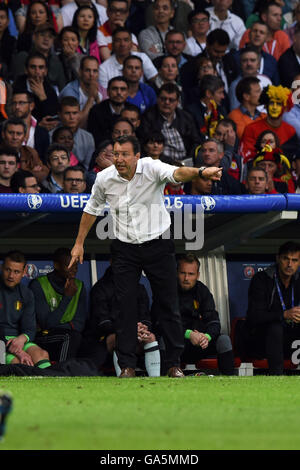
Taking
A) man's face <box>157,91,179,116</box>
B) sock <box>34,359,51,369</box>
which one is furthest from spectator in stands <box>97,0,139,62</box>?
sock <box>34,359,51,369</box>

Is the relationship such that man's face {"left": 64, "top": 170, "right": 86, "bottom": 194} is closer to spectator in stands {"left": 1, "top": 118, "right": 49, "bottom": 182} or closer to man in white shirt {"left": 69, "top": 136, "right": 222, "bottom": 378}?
spectator in stands {"left": 1, "top": 118, "right": 49, "bottom": 182}

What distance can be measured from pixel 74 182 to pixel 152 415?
5485 millimetres

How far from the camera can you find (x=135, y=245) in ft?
28.5

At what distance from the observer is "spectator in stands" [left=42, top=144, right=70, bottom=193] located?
11.5 m

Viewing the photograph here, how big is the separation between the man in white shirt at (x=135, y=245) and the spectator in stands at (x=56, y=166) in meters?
2.78

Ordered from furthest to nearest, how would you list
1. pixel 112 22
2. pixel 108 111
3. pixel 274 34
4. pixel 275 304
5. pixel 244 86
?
pixel 274 34, pixel 112 22, pixel 244 86, pixel 108 111, pixel 275 304

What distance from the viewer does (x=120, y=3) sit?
1487cm

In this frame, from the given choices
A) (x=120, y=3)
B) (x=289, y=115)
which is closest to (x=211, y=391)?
(x=289, y=115)

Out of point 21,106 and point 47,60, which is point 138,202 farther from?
point 47,60

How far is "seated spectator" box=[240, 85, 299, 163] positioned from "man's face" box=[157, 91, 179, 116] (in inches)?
39.9

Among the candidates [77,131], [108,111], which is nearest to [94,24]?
[108,111]

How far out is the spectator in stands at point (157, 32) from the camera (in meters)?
15.1

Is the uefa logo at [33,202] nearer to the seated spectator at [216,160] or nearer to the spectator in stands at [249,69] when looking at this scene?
the seated spectator at [216,160]

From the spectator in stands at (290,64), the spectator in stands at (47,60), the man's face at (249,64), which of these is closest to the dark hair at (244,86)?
the man's face at (249,64)
